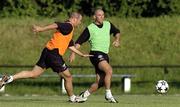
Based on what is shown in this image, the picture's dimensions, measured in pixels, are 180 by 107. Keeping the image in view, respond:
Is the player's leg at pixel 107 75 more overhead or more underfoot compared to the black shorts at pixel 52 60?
more underfoot

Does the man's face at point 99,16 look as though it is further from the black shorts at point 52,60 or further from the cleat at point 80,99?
the cleat at point 80,99

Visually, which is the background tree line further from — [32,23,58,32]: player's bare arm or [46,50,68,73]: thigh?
[32,23,58,32]: player's bare arm

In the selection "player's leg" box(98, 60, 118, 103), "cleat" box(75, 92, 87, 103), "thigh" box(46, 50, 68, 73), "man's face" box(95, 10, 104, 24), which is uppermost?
"man's face" box(95, 10, 104, 24)

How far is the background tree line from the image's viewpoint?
32688 millimetres

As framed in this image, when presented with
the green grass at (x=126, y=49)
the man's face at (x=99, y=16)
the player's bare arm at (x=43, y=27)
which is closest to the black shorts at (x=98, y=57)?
the man's face at (x=99, y=16)

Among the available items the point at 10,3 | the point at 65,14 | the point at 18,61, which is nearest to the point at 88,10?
the point at 65,14

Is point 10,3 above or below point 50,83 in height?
above

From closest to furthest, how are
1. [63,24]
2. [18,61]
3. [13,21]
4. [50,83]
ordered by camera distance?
[63,24] → [50,83] → [18,61] → [13,21]

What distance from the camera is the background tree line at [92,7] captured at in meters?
32.7

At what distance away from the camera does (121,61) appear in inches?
1136

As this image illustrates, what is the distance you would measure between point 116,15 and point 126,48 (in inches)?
136

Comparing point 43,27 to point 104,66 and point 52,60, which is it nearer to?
point 52,60

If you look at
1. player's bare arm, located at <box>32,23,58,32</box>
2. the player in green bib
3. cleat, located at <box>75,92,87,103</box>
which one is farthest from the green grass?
player's bare arm, located at <box>32,23,58,32</box>

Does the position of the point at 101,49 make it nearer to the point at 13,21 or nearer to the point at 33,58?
the point at 33,58
